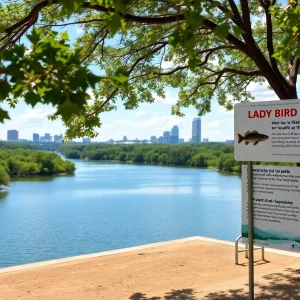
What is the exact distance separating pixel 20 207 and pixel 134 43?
2997 cm

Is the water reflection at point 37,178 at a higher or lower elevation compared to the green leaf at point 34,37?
lower

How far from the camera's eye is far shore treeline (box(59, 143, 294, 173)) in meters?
82.0

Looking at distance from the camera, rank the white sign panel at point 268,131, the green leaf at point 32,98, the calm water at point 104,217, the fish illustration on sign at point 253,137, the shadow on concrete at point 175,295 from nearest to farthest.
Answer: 1. the green leaf at point 32,98
2. the white sign panel at point 268,131
3. the fish illustration on sign at point 253,137
4. the shadow on concrete at point 175,295
5. the calm water at point 104,217

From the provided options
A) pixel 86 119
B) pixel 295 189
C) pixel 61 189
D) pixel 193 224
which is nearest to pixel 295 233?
pixel 295 189

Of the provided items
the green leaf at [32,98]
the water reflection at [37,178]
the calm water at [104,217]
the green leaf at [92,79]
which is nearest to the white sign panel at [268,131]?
the green leaf at [92,79]

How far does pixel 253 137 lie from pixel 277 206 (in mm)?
709

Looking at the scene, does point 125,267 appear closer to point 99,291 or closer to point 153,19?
point 99,291

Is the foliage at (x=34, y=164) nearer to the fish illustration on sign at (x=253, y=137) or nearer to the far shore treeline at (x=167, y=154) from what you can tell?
the far shore treeline at (x=167, y=154)

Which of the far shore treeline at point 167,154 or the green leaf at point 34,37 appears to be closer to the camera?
the green leaf at point 34,37

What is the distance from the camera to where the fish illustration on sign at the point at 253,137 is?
197 inches

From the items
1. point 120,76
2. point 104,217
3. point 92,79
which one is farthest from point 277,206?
point 104,217

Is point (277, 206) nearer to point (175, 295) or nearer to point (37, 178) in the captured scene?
point (175, 295)

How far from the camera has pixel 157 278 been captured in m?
7.30

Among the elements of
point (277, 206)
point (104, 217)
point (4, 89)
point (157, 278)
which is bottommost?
point (104, 217)
